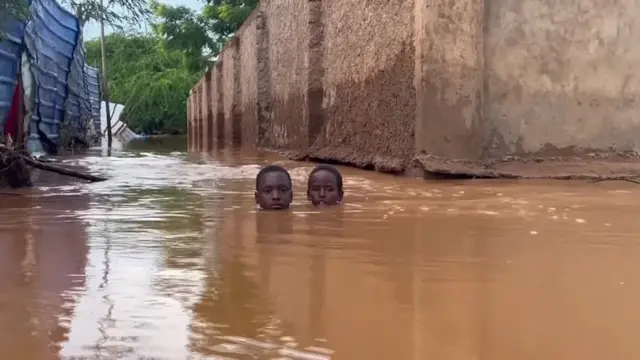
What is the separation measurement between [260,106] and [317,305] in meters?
12.5

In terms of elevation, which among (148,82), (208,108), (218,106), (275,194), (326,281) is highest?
(148,82)

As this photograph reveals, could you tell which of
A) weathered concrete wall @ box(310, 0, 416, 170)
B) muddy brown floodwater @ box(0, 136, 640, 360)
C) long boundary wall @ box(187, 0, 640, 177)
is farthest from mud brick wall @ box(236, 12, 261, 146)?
muddy brown floodwater @ box(0, 136, 640, 360)

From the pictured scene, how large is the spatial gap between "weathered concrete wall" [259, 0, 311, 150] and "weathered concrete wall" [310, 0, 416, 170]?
83 centimetres

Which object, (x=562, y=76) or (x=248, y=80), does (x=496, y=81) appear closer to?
(x=562, y=76)

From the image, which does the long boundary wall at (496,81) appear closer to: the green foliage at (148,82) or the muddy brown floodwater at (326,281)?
the muddy brown floodwater at (326,281)

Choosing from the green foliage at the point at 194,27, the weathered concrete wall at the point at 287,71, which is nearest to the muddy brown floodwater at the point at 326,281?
the weathered concrete wall at the point at 287,71

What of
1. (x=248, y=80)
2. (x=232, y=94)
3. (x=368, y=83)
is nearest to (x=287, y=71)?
(x=248, y=80)

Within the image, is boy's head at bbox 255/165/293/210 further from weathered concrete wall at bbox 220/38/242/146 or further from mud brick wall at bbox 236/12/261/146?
weathered concrete wall at bbox 220/38/242/146

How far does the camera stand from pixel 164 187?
6.23 m

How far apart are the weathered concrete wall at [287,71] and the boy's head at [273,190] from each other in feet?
18.8

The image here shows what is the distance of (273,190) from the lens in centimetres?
467

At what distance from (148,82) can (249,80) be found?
91.8 ft

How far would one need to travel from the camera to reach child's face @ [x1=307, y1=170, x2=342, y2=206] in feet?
15.8

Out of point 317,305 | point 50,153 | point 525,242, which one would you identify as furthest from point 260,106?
point 317,305
